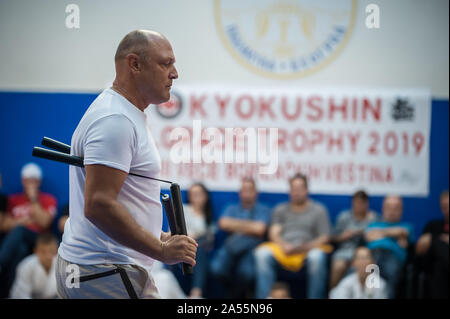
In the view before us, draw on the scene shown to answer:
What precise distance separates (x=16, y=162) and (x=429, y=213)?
190 inches

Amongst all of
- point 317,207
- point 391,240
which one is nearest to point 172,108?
point 317,207

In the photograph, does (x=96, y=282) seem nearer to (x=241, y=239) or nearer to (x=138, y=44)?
(x=138, y=44)

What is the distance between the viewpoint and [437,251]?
6074 mm

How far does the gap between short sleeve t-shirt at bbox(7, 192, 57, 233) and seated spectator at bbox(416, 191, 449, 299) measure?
4085 millimetres

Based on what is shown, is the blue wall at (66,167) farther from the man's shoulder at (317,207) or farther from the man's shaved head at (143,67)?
the man's shaved head at (143,67)

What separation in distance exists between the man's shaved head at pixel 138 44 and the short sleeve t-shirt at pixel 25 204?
15.8 ft

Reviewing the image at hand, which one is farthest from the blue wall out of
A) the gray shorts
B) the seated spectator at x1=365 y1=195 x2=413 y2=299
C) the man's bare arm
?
the man's bare arm

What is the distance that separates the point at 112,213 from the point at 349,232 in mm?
4792

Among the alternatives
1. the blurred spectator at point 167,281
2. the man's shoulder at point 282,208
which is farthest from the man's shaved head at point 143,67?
the man's shoulder at point 282,208

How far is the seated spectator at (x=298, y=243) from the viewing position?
249 inches

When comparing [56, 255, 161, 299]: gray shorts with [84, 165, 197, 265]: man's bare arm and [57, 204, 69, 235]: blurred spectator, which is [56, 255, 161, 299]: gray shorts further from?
[57, 204, 69, 235]: blurred spectator

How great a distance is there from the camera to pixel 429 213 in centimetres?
712

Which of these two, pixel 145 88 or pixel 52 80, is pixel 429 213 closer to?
pixel 52 80
